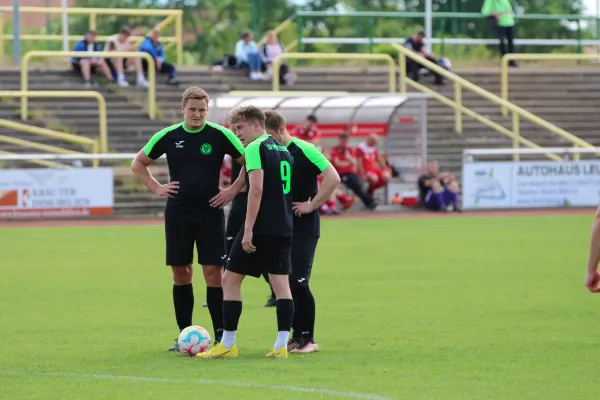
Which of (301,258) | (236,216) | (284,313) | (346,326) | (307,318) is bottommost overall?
(346,326)

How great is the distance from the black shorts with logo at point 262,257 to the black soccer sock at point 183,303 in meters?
0.74

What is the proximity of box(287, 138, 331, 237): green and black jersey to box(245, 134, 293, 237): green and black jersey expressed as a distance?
1.45 ft

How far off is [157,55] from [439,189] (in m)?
8.64

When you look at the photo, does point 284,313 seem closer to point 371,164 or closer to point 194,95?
point 194,95

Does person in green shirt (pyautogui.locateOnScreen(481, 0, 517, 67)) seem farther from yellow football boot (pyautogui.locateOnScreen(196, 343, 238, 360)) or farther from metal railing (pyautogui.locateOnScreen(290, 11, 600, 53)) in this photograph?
yellow football boot (pyautogui.locateOnScreen(196, 343, 238, 360))

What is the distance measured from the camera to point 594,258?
22.3 ft

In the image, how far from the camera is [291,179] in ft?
32.4

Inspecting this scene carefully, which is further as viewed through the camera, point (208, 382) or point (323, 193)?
point (323, 193)

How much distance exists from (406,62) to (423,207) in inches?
280

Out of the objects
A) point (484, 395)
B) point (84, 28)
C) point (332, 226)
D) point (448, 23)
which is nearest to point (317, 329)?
point (484, 395)

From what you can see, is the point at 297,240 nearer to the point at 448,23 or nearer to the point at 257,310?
the point at 257,310

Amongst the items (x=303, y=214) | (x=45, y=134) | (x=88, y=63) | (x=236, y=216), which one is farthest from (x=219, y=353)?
(x=88, y=63)

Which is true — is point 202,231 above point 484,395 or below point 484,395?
above

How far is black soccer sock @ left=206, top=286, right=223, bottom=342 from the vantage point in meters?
9.98
